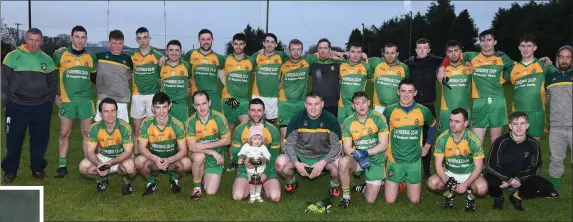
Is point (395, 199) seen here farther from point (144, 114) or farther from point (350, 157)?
point (144, 114)

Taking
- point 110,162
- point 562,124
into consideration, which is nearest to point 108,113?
point 110,162

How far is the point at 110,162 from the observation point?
6.79m

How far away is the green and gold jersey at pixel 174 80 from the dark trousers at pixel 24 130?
160 cm

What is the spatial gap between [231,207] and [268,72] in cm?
282

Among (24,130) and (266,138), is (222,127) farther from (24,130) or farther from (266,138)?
(24,130)

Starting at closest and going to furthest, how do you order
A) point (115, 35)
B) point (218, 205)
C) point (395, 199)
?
point (218, 205)
point (395, 199)
point (115, 35)

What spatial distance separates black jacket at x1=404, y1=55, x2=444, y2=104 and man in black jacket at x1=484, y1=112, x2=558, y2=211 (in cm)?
149

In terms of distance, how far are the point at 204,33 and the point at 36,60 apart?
7.58ft

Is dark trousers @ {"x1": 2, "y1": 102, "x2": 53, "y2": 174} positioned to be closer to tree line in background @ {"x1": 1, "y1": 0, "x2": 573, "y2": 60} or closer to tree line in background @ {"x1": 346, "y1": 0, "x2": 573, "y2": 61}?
tree line in background @ {"x1": 1, "y1": 0, "x2": 573, "y2": 60}

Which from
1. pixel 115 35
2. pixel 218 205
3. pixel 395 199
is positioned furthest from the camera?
pixel 115 35

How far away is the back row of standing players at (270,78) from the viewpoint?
761 centimetres

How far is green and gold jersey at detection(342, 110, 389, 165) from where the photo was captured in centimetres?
677

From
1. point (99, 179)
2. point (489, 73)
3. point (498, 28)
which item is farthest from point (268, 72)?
point (498, 28)

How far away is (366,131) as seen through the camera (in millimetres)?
6785
